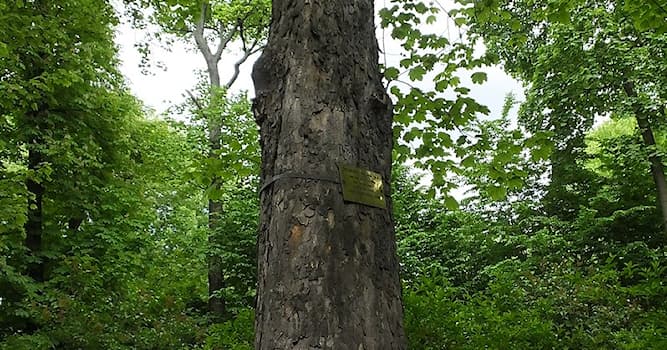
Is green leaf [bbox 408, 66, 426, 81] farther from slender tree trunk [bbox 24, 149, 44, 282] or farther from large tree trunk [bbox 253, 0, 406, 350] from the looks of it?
slender tree trunk [bbox 24, 149, 44, 282]

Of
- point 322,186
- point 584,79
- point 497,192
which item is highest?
point 584,79

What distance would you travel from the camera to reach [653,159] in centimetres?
1023

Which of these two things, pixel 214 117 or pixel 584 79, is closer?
pixel 584 79

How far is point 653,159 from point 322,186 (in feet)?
33.3

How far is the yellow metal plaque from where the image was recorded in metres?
1.99

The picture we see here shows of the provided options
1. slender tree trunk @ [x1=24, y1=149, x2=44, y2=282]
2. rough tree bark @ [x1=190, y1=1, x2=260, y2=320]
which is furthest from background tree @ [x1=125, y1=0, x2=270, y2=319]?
slender tree trunk @ [x1=24, y1=149, x2=44, y2=282]

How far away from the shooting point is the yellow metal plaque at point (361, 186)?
1990 millimetres

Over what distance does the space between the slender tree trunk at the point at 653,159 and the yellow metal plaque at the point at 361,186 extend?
30.8 ft

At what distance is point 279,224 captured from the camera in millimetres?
1978

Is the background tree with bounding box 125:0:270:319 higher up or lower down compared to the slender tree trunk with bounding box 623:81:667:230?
higher up

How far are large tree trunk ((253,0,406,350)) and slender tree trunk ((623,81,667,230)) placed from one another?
9.34m

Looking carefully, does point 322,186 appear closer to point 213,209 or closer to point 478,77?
point 478,77

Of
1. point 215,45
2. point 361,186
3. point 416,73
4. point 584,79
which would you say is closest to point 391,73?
point 416,73

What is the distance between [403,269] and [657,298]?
5210mm
